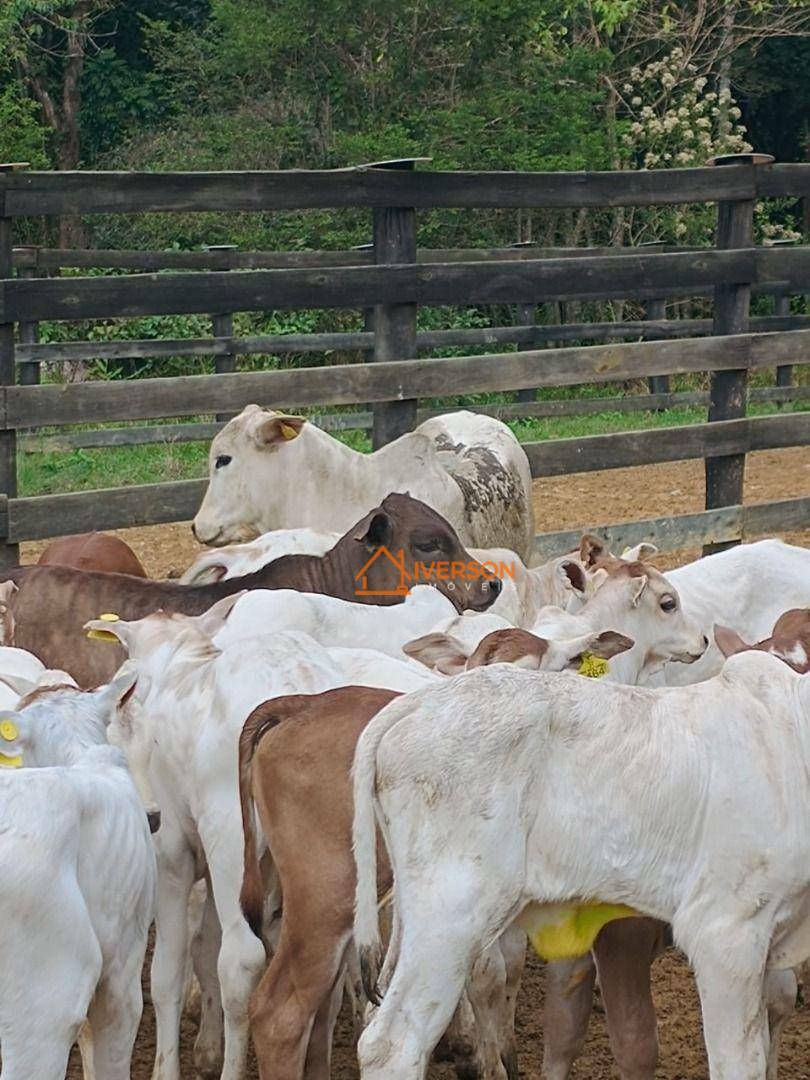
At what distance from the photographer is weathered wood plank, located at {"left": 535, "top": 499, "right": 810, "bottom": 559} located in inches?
379

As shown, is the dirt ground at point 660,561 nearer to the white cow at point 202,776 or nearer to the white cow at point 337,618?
the white cow at point 202,776

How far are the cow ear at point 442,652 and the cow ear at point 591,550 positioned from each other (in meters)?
1.63

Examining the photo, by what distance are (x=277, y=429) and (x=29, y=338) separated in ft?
24.8

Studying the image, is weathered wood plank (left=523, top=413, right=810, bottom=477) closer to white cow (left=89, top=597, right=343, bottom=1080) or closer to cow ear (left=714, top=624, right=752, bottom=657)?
Result: cow ear (left=714, top=624, right=752, bottom=657)

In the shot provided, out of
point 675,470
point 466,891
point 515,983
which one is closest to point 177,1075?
point 515,983

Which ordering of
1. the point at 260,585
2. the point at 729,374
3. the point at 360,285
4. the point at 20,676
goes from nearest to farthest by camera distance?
the point at 20,676 → the point at 260,585 → the point at 360,285 → the point at 729,374

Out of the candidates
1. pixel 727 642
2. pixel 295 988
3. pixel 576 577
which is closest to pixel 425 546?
pixel 576 577

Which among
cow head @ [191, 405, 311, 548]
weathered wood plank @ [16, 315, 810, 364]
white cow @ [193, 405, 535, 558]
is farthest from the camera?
weathered wood plank @ [16, 315, 810, 364]

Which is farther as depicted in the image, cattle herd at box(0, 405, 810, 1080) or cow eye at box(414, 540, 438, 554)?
cow eye at box(414, 540, 438, 554)

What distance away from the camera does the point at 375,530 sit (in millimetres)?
7195

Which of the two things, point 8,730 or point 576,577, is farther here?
point 576,577

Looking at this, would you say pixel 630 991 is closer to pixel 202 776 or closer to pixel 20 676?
pixel 202 776

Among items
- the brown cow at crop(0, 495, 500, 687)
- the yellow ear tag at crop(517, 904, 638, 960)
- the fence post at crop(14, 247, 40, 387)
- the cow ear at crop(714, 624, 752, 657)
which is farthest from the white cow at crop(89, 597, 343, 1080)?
the fence post at crop(14, 247, 40, 387)

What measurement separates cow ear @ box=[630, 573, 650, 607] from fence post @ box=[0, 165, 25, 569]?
9.64 ft
